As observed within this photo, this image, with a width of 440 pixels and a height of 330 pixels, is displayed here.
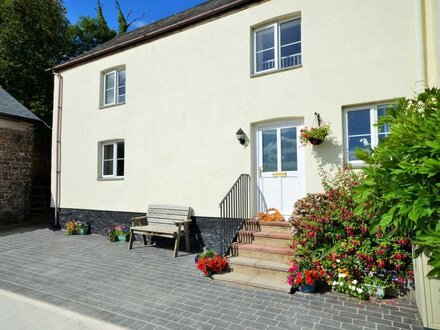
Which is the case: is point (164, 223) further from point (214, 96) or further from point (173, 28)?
point (173, 28)

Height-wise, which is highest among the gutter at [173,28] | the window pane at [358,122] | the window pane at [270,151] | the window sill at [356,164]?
the gutter at [173,28]

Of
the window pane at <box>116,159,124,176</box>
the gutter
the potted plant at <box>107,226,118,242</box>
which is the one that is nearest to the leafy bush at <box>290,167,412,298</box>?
the gutter

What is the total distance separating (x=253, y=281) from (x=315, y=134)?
3116 mm

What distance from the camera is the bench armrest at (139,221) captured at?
791 centimetres

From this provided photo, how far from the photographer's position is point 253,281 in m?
4.96

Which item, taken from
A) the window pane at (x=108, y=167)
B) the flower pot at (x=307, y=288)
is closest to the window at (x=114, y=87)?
the window pane at (x=108, y=167)

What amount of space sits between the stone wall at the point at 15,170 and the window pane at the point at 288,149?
446 inches

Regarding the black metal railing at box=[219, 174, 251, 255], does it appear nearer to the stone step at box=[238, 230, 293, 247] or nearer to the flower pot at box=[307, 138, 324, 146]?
the stone step at box=[238, 230, 293, 247]

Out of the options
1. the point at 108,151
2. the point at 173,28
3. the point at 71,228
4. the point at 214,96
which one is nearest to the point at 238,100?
the point at 214,96

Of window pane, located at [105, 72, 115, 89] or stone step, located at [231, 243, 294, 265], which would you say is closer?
stone step, located at [231, 243, 294, 265]

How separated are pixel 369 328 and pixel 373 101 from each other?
4.09 m

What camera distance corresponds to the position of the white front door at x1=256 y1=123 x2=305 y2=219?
654 centimetres

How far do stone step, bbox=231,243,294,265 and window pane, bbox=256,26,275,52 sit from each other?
15.8 ft

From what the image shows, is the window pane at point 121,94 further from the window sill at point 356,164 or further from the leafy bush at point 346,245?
the window sill at point 356,164
